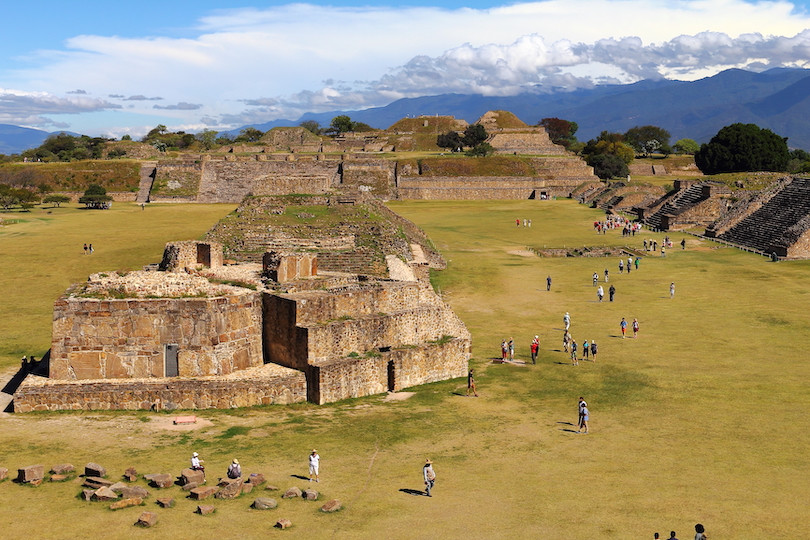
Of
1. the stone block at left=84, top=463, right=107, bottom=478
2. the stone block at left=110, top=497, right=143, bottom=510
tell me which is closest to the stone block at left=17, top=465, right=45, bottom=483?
the stone block at left=84, top=463, right=107, bottom=478

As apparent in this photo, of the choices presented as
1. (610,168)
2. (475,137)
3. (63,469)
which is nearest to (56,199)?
(475,137)

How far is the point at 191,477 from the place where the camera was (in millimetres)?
14656

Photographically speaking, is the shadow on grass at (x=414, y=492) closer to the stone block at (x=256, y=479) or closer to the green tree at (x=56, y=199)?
the stone block at (x=256, y=479)

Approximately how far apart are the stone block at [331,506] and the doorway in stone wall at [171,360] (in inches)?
325

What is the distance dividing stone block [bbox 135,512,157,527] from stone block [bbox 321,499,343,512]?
110 inches

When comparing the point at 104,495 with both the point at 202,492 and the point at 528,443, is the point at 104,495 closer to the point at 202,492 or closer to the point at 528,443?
the point at 202,492

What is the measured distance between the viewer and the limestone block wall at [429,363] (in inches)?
883

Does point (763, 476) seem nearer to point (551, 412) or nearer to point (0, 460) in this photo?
point (551, 412)

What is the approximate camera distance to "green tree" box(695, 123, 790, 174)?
264 ft

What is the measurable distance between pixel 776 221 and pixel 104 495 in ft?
162

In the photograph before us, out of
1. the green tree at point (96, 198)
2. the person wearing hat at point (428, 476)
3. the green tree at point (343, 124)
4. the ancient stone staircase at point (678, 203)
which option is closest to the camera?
the person wearing hat at point (428, 476)

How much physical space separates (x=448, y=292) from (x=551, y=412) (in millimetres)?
16751

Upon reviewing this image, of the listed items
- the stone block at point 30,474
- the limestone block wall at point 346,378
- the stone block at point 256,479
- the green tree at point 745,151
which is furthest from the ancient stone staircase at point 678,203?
the stone block at point 30,474

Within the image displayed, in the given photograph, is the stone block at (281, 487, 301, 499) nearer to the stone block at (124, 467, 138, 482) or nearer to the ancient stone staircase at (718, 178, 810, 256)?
the stone block at (124, 467, 138, 482)
